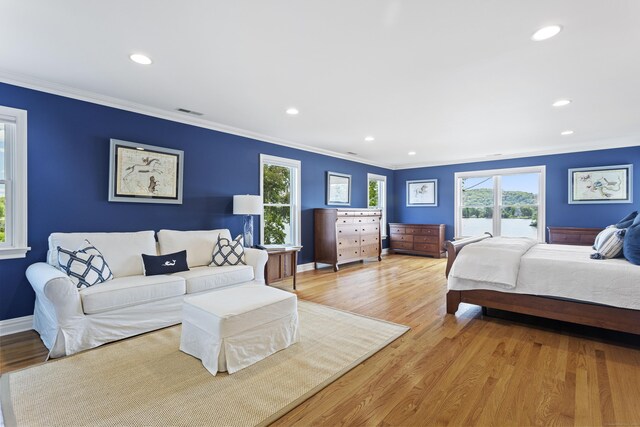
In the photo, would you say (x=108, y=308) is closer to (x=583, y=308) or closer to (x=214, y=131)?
(x=214, y=131)

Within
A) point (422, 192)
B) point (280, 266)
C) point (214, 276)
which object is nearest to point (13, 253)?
point (214, 276)

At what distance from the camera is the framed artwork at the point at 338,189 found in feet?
21.4

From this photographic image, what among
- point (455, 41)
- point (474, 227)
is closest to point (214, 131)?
point (455, 41)

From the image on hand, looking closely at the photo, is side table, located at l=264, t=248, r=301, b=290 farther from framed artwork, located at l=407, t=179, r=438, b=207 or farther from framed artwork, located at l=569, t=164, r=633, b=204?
framed artwork, located at l=569, t=164, r=633, b=204

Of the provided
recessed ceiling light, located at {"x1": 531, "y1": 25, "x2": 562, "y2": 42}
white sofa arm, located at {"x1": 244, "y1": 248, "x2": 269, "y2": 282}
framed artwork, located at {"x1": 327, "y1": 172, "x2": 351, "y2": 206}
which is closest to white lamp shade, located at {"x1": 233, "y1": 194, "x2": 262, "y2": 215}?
white sofa arm, located at {"x1": 244, "y1": 248, "x2": 269, "y2": 282}

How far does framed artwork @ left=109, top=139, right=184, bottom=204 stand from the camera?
3531 mm

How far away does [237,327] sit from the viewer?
2.20m

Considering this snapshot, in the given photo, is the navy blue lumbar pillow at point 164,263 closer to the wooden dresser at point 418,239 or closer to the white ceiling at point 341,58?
the white ceiling at point 341,58

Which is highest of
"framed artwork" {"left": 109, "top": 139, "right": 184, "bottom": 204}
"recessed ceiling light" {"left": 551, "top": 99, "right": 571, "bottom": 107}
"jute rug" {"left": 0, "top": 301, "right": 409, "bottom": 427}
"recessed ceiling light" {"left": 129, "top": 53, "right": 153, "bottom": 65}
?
"recessed ceiling light" {"left": 129, "top": 53, "right": 153, "bottom": 65}

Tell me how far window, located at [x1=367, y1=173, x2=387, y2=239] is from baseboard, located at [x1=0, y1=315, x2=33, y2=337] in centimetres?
652

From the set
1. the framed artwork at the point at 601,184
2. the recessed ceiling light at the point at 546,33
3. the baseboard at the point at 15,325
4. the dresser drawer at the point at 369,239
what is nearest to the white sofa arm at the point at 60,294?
the baseboard at the point at 15,325

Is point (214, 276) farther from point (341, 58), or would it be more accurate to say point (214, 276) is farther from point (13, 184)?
point (341, 58)

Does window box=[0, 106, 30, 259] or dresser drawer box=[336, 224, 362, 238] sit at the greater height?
window box=[0, 106, 30, 259]

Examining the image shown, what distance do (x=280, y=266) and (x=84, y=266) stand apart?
2.40 meters
